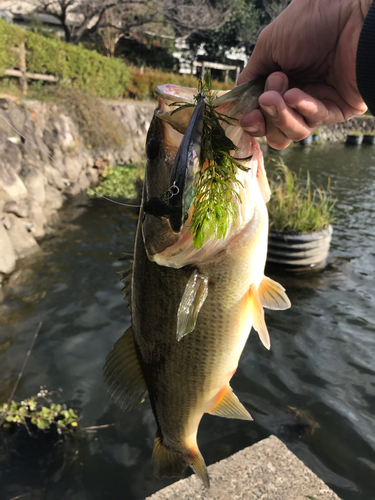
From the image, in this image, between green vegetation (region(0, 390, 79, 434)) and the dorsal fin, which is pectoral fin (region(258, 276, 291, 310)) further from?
green vegetation (region(0, 390, 79, 434))

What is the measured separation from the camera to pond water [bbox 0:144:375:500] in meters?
3.77

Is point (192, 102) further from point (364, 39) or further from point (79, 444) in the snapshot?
point (79, 444)

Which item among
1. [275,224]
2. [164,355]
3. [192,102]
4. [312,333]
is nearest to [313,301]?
[312,333]

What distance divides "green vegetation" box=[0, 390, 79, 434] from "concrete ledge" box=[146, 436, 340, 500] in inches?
67.8

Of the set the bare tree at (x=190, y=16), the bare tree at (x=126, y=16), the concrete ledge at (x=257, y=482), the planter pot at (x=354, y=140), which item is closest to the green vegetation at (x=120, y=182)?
the concrete ledge at (x=257, y=482)

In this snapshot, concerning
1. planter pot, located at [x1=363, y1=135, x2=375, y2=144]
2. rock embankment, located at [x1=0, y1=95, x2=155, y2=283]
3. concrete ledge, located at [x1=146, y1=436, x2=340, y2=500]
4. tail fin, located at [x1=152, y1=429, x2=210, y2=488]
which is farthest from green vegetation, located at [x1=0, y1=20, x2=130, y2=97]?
planter pot, located at [x1=363, y1=135, x2=375, y2=144]

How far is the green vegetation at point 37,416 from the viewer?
4.03m

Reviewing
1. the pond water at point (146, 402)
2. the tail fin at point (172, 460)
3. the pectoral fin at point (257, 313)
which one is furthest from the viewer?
the pond water at point (146, 402)

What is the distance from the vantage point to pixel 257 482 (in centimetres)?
284

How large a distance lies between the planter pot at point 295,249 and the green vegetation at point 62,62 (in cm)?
1208

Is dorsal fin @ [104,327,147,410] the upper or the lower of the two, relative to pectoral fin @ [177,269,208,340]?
lower

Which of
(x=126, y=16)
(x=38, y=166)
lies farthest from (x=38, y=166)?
(x=126, y=16)

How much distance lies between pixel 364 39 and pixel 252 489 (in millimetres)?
2834

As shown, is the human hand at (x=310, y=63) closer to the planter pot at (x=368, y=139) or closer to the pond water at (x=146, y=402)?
the pond water at (x=146, y=402)
